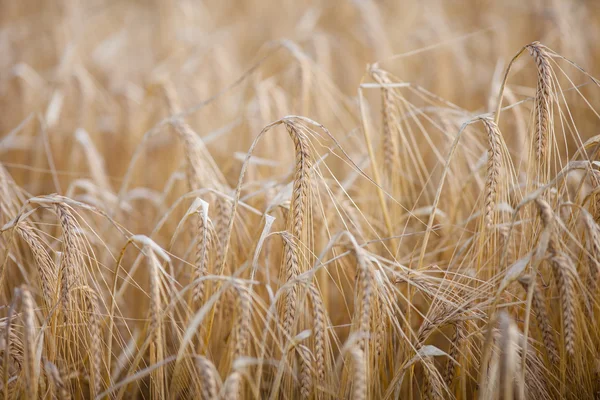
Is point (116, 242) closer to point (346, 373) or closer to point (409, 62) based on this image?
point (346, 373)

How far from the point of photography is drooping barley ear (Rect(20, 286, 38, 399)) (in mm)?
835

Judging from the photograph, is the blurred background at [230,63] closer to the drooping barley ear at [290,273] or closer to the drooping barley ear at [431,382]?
the drooping barley ear at [290,273]

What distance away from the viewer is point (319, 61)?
2.43 meters

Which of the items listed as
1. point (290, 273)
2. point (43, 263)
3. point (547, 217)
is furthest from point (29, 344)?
point (547, 217)

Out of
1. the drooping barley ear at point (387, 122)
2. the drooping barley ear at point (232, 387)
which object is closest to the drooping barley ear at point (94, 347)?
the drooping barley ear at point (232, 387)

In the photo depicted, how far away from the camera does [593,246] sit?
0.95m

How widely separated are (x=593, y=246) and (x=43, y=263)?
1245 millimetres

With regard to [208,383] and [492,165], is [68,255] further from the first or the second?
[492,165]

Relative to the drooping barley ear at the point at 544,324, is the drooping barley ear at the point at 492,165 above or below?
above

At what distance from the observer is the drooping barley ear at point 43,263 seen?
1019mm

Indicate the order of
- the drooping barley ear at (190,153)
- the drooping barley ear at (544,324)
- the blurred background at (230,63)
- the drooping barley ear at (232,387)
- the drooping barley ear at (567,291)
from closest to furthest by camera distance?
the drooping barley ear at (232,387) < the drooping barley ear at (567,291) < the drooping barley ear at (544,324) < the drooping barley ear at (190,153) < the blurred background at (230,63)

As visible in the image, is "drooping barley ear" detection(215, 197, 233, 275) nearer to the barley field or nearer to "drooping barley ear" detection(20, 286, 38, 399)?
the barley field

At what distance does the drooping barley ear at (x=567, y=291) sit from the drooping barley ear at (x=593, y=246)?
0.20ft

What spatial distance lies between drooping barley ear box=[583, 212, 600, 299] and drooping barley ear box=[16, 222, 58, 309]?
120 cm
